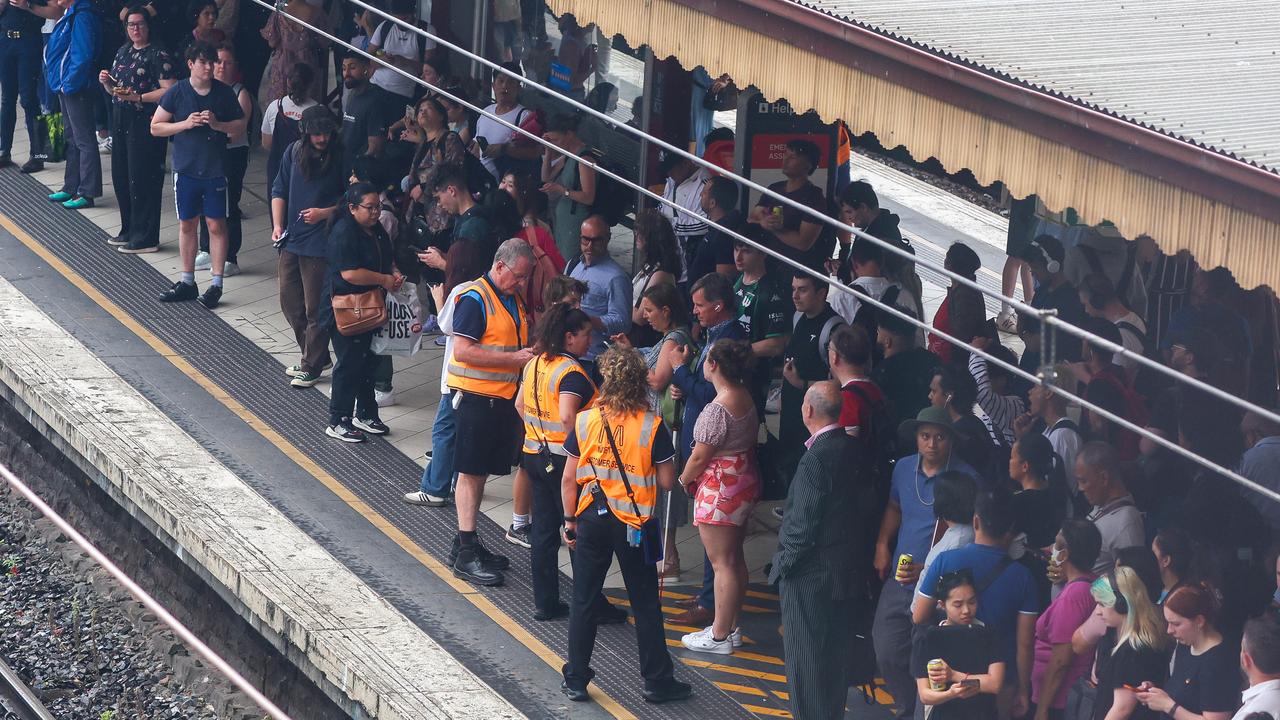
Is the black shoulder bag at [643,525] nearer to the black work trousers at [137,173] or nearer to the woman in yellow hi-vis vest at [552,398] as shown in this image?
the woman in yellow hi-vis vest at [552,398]

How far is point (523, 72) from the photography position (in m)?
15.1

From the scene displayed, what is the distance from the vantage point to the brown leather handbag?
35.3ft

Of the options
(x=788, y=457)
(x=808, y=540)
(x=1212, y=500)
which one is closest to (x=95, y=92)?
(x=788, y=457)

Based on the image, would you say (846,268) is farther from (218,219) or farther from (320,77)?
(320,77)

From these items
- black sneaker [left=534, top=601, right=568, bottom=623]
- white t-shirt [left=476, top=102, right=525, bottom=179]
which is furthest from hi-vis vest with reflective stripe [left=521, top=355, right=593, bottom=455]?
white t-shirt [left=476, top=102, right=525, bottom=179]

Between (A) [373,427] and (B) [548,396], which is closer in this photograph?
(B) [548,396]

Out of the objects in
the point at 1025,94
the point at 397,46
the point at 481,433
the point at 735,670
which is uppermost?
the point at 1025,94

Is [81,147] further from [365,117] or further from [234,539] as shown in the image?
[234,539]

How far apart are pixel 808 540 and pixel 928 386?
1.31 m

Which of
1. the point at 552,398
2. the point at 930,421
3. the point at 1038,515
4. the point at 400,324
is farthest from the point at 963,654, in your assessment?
the point at 400,324

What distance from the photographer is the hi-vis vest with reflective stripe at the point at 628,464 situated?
27.3 feet

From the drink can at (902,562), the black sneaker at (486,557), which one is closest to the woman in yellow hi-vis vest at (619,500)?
the drink can at (902,562)

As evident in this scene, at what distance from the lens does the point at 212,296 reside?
13.2m

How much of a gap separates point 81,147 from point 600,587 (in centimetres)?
795
